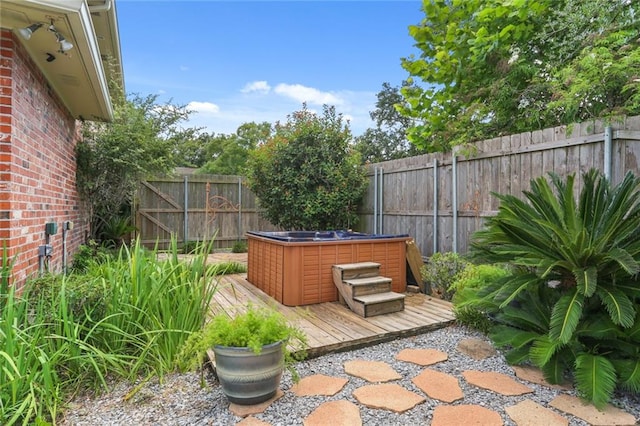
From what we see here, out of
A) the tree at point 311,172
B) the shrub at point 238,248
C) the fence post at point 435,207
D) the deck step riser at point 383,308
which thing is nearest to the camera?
the deck step riser at point 383,308

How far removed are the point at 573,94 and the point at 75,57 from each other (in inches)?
204

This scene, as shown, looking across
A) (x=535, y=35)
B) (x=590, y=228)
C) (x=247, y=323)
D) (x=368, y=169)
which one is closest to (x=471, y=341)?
(x=590, y=228)

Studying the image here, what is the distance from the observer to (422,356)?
2.96 metres

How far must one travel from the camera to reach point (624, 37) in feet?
14.8

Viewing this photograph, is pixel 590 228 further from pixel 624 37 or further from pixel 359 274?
pixel 624 37

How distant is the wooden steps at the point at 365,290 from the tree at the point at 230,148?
18.3 metres

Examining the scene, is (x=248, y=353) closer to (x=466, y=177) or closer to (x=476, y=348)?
(x=476, y=348)

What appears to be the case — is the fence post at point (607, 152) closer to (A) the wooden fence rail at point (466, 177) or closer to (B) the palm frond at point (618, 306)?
(A) the wooden fence rail at point (466, 177)

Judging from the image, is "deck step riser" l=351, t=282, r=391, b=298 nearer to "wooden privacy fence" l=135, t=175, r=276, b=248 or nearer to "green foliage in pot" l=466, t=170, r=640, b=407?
"green foliage in pot" l=466, t=170, r=640, b=407

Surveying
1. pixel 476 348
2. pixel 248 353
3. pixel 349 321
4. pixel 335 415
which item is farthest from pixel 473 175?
pixel 248 353

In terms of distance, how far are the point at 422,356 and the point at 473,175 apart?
2.66 m

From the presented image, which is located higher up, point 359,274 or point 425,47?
point 425,47

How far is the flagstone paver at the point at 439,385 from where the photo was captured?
91.6 inches

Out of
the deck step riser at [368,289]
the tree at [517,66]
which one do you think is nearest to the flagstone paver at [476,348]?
the deck step riser at [368,289]
